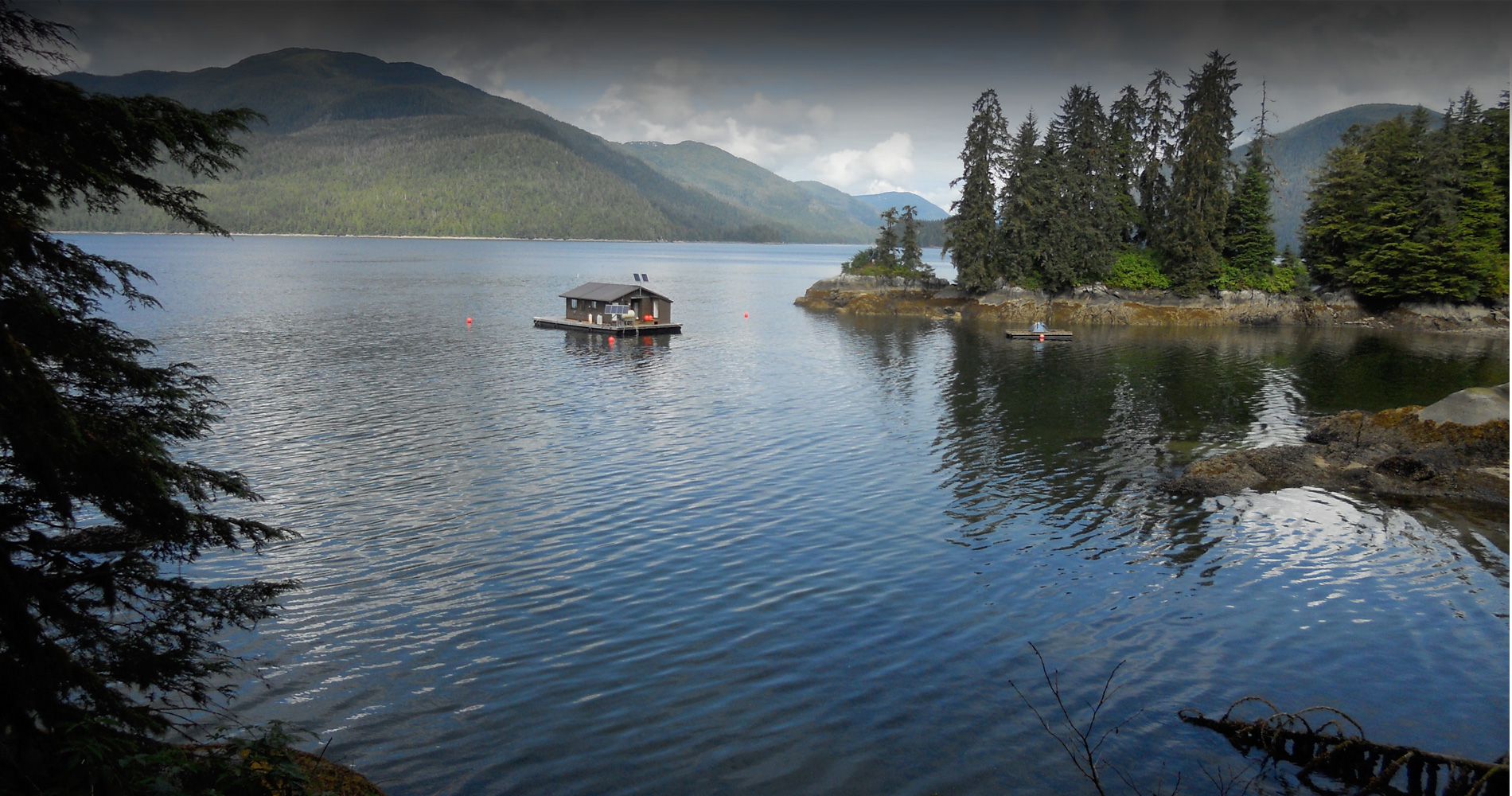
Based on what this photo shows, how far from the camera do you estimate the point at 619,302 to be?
238 feet

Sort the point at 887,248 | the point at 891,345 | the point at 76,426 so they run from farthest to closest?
1. the point at 887,248
2. the point at 891,345
3. the point at 76,426

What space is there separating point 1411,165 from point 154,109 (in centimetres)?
9553

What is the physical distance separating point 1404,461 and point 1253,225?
206ft

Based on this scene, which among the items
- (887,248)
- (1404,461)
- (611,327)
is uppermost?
(887,248)

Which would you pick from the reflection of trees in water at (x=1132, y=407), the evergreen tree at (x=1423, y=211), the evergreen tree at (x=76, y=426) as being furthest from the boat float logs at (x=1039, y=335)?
the evergreen tree at (x=76, y=426)

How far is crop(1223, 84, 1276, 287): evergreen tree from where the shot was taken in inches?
3204

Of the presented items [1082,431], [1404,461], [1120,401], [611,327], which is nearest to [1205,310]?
[1120,401]

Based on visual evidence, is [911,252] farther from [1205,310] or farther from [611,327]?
[611,327]

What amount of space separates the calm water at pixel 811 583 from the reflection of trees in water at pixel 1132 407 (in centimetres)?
26

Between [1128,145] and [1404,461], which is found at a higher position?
[1128,145]

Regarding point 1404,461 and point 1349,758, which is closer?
point 1349,758

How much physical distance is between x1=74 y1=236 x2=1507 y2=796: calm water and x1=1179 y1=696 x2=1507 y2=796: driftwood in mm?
581

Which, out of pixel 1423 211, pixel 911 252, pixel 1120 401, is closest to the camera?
pixel 1120 401

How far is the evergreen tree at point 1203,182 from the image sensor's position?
7956 cm
